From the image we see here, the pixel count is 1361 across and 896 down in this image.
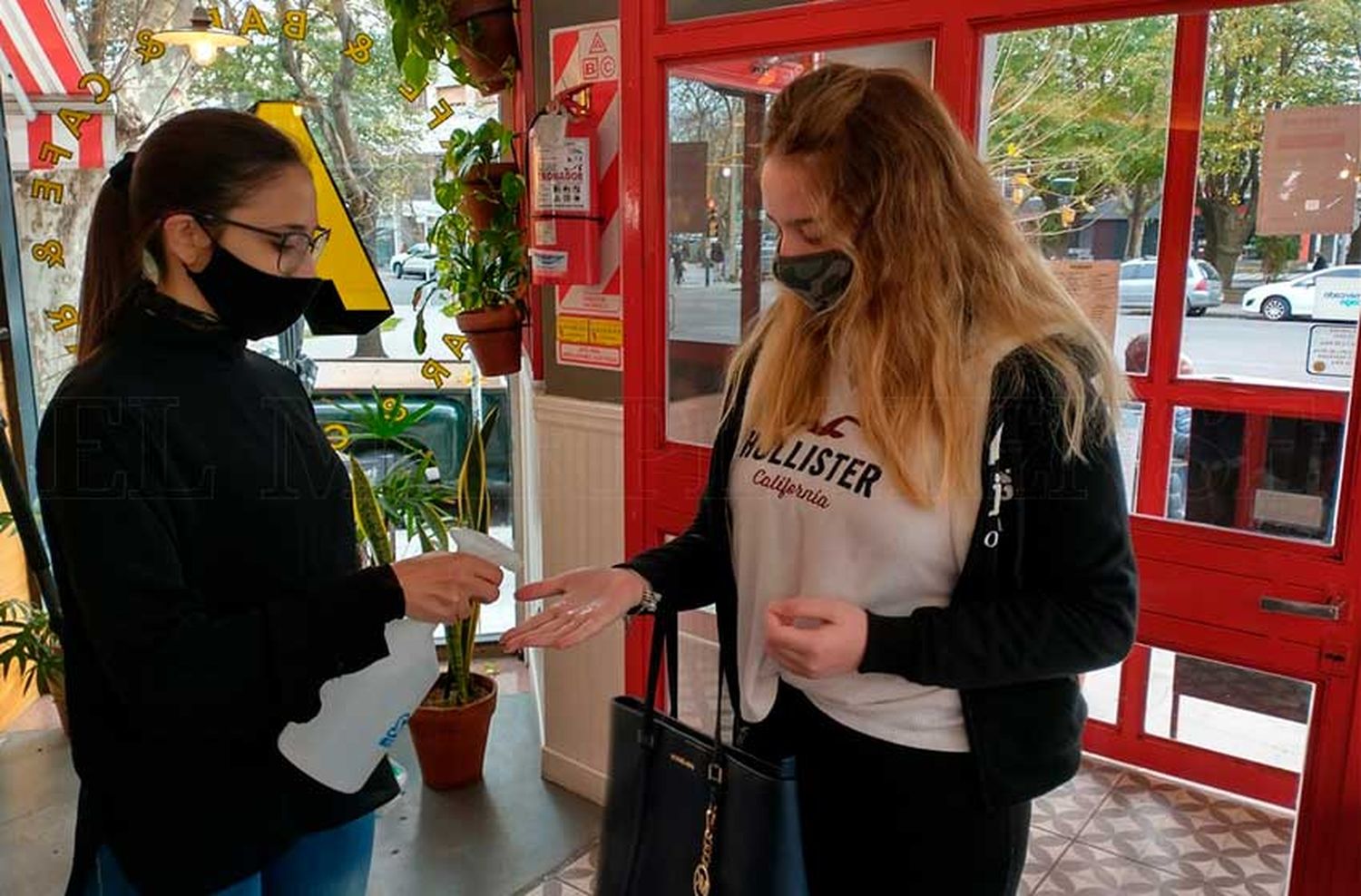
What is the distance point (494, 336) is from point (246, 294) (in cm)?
153

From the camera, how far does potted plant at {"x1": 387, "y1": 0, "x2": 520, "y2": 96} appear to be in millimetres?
2631

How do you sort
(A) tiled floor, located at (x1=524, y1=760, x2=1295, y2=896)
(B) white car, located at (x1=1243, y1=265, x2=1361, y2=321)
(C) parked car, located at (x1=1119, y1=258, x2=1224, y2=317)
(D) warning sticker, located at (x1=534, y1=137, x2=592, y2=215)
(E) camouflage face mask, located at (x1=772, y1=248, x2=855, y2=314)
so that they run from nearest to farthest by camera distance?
(E) camouflage face mask, located at (x1=772, y1=248, x2=855, y2=314) → (B) white car, located at (x1=1243, y1=265, x2=1361, y2=321) → (C) parked car, located at (x1=1119, y1=258, x2=1224, y2=317) → (D) warning sticker, located at (x1=534, y1=137, x2=592, y2=215) → (A) tiled floor, located at (x1=524, y1=760, x2=1295, y2=896)

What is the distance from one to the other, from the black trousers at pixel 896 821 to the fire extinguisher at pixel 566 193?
1518 mm

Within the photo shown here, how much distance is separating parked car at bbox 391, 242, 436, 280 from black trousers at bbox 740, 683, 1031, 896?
235 cm

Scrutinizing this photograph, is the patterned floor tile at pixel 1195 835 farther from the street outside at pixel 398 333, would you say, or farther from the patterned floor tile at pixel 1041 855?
the street outside at pixel 398 333

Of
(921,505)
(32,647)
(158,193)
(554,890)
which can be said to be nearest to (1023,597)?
(921,505)

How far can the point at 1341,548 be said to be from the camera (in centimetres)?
156

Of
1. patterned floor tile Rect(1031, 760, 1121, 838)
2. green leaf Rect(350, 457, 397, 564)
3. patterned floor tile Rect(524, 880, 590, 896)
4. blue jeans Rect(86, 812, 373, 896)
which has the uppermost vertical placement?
green leaf Rect(350, 457, 397, 564)

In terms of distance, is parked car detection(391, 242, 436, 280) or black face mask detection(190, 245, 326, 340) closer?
black face mask detection(190, 245, 326, 340)

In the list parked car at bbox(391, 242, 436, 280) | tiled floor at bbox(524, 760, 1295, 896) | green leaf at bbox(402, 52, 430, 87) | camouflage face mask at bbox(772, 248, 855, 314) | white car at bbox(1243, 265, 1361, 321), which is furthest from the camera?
parked car at bbox(391, 242, 436, 280)

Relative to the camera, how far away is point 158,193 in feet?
4.14

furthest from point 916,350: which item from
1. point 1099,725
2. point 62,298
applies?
point 62,298

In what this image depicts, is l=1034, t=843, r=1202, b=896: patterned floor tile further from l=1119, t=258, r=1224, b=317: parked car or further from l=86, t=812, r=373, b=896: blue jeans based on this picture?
l=86, t=812, r=373, b=896: blue jeans

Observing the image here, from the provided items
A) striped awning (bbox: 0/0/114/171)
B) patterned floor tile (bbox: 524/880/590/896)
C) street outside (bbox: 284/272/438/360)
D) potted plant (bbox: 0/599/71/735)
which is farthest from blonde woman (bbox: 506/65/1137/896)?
striped awning (bbox: 0/0/114/171)
